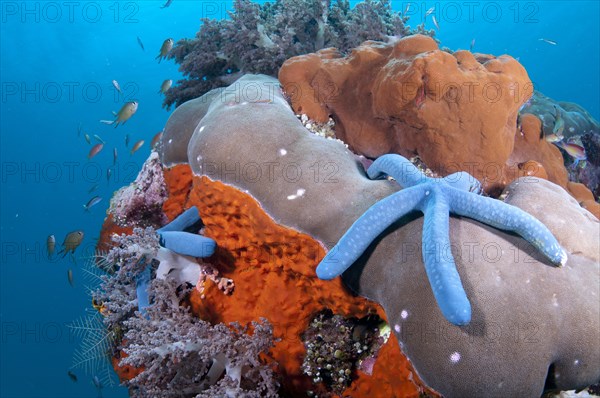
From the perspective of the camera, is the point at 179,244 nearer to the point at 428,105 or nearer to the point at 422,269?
the point at 422,269

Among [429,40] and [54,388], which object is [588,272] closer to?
[429,40]

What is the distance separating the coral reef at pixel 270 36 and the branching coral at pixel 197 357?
145 inches

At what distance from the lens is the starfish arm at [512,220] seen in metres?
2.19

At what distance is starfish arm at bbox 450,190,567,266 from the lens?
7.18ft

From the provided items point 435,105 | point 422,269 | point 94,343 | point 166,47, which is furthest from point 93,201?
point 422,269

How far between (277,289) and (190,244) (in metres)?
0.90

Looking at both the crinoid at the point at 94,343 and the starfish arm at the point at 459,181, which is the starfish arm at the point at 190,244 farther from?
the starfish arm at the point at 459,181

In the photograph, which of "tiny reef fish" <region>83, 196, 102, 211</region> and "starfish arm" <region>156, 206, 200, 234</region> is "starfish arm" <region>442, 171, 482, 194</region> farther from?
"tiny reef fish" <region>83, 196, 102, 211</region>

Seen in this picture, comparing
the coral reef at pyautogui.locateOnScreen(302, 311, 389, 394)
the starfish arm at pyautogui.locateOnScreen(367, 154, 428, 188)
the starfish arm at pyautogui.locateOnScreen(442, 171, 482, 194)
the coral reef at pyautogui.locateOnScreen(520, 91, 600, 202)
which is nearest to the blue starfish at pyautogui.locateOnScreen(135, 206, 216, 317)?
the coral reef at pyautogui.locateOnScreen(302, 311, 389, 394)

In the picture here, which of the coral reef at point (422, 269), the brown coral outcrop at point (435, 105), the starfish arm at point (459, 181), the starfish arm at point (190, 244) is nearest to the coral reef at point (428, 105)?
the brown coral outcrop at point (435, 105)

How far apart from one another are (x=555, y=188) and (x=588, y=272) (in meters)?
0.93

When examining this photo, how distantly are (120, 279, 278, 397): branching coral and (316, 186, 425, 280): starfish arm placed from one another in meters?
1.23

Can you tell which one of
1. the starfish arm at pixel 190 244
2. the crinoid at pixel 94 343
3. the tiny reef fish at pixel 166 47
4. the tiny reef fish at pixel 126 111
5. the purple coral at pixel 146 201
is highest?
the tiny reef fish at pixel 166 47

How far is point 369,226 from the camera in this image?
2312 mm
